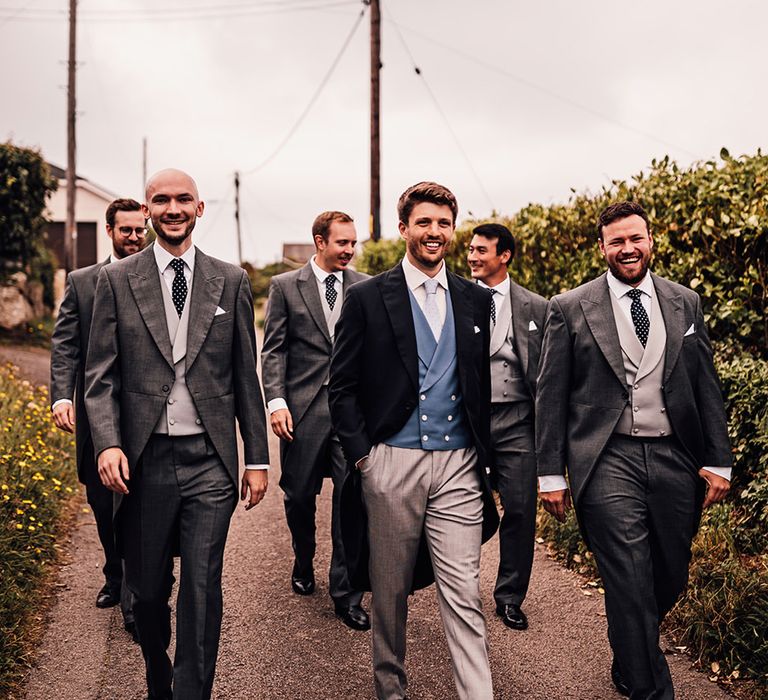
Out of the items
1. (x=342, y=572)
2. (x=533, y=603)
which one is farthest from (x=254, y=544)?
(x=533, y=603)

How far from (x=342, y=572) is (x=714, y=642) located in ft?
7.07

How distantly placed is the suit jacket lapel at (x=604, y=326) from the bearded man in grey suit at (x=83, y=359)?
2806mm

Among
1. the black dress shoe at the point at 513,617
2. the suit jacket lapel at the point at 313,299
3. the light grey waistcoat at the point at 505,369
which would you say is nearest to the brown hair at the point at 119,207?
the suit jacket lapel at the point at 313,299

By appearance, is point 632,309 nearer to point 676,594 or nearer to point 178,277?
point 676,594

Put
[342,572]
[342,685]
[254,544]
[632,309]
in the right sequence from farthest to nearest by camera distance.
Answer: [254,544] < [342,572] < [342,685] < [632,309]

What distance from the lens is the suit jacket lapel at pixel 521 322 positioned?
5641 millimetres

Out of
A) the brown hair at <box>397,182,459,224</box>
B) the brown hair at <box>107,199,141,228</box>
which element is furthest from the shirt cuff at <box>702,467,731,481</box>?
the brown hair at <box>107,199,141,228</box>

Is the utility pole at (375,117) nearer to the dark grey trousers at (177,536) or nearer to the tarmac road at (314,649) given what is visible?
the tarmac road at (314,649)

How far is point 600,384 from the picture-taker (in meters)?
4.07

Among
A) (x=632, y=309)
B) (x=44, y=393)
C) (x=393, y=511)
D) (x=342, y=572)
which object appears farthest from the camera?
(x=44, y=393)

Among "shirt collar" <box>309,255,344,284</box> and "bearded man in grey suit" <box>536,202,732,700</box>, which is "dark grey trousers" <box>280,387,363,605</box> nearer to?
"shirt collar" <box>309,255,344,284</box>

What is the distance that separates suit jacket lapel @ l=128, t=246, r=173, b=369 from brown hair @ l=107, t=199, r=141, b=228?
5.43ft

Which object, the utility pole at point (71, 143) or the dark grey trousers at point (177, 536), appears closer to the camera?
the dark grey trousers at point (177, 536)

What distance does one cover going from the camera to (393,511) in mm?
3865
